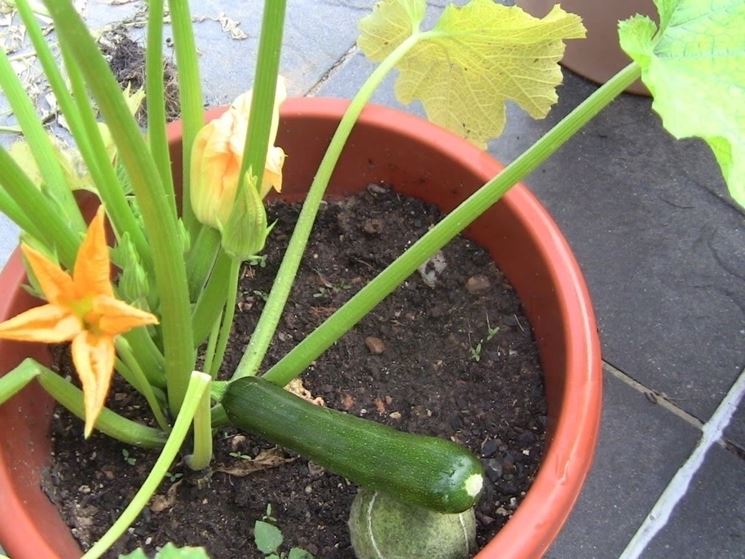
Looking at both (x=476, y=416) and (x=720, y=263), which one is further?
(x=720, y=263)

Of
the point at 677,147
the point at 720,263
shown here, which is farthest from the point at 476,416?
the point at 677,147

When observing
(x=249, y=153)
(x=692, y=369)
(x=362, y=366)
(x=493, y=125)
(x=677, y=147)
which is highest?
(x=249, y=153)

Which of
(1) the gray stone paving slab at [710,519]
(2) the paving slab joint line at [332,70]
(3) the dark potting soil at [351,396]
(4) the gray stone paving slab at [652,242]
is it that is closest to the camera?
(3) the dark potting soil at [351,396]

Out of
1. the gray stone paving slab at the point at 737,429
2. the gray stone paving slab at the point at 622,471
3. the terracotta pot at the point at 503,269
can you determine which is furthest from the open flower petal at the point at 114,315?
the gray stone paving slab at the point at 737,429

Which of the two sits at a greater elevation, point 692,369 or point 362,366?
point 362,366

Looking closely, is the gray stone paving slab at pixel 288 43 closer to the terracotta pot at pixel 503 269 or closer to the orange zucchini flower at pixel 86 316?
the terracotta pot at pixel 503 269

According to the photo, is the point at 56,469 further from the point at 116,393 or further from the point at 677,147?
the point at 677,147
